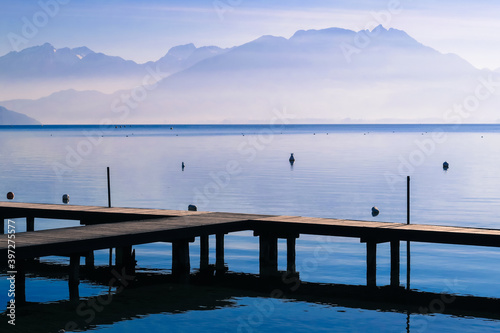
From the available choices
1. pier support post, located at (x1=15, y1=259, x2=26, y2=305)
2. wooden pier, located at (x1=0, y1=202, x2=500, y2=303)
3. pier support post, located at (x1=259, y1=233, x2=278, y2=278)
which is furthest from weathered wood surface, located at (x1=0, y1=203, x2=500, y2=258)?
pier support post, located at (x1=15, y1=259, x2=26, y2=305)

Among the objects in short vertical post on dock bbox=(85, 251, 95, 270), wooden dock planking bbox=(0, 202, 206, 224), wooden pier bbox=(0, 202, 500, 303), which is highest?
wooden dock planking bbox=(0, 202, 206, 224)

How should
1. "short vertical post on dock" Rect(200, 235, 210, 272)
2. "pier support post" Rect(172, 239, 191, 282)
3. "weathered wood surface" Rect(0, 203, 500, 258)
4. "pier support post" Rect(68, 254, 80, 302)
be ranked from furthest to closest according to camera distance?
1. "short vertical post on dock" Rect(200, 235, 210, 272)
2. "pier support post" Rect(172, 239, 191, 282)
3. "pier support post" Rect(68, 254, 80, 302)
4. "weathered wood surface" Rect(0, 203, 500, 258)

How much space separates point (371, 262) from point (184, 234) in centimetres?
495

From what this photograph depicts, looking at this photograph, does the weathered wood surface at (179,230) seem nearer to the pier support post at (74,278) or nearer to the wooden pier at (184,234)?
the wooden pier at (184,234)

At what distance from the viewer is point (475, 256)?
92.6ft

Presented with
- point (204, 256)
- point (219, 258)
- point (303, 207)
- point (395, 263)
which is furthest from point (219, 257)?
point (303, 207)

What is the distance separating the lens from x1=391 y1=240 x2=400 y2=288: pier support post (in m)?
21.3

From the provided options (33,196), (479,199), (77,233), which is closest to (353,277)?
(77,233)

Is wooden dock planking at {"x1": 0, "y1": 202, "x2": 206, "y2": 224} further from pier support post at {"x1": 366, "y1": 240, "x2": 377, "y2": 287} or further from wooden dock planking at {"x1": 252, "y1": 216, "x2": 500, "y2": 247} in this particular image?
pier support post at {"x1": 366, "y1": 240, "x2": 377, "y2": 287}

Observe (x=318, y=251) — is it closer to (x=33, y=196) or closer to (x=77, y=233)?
(x=77, y=233)

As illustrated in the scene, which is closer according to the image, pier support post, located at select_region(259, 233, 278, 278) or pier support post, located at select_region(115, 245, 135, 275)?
pier support post, located at select_region(259, 233, 278, 278)

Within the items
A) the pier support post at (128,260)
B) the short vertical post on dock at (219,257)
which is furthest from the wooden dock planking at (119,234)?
the pier support post at (128,260)

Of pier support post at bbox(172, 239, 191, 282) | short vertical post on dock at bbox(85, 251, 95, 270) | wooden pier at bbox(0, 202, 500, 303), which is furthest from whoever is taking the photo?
short vertical post on dock at bbox(85, 251, 95, 270)

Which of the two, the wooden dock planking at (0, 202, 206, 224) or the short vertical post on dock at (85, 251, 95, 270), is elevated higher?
the wooden dock planking at (0, 202, 206, 224)
